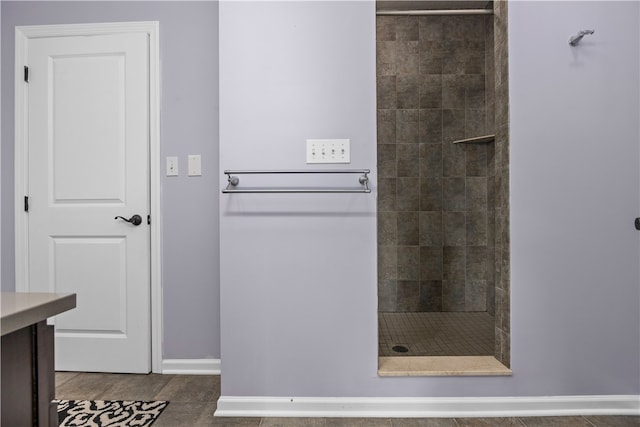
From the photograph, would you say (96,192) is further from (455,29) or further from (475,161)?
(455,29)

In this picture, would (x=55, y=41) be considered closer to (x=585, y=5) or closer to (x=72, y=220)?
(x=72, y=220)

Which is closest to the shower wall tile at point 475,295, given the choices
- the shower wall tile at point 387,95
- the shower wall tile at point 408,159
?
the shower wall tile at point 408,159

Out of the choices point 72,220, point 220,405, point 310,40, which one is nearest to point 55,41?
point 72,220

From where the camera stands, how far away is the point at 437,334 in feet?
7.85

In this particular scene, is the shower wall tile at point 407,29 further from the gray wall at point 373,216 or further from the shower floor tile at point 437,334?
the shower floor tile at point 437,334

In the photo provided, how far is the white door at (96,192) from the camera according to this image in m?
2.06

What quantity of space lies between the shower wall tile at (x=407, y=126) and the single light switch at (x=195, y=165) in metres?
1.65

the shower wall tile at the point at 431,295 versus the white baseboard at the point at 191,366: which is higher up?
the shower wall tile at the point at 431,295

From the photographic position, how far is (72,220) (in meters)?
2.09

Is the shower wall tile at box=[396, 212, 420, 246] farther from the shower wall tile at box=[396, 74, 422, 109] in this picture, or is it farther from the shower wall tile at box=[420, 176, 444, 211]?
the shower wall tile at box=[396, 74, 422, 109]

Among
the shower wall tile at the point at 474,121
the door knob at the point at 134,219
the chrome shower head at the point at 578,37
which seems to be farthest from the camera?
the shower wall tile at the point at 474,121

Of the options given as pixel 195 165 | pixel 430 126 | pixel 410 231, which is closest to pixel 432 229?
pixel 410 231

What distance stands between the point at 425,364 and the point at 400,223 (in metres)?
1.48

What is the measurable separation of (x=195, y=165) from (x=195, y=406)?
1.23 meters
